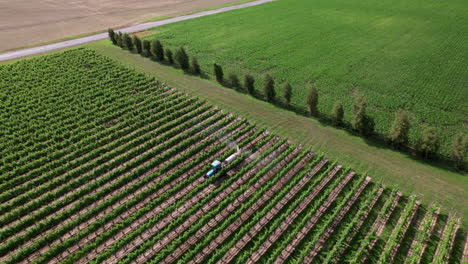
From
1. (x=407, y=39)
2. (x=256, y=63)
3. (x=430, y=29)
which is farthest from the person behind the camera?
(x=430, y=29)

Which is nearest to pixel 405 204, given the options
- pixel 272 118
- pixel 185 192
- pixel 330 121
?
pixel 330 121

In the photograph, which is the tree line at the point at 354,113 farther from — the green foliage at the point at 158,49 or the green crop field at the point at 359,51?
the green crop field at the point at 359,51

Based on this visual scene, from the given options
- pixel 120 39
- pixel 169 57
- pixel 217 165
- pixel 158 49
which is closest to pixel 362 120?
pixel 217 165

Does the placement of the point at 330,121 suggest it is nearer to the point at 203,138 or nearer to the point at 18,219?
the point at 203,138

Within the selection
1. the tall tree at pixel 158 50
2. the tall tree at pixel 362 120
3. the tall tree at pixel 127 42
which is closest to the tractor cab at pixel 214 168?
the tall tree at pixel 362 120

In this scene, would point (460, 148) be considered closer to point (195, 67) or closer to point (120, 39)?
point (195, 67)

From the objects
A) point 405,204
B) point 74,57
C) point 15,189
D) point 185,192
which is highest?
point 74,57

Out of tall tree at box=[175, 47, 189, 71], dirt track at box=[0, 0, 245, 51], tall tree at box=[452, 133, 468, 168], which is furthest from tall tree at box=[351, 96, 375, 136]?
dirt track at box=[0, 0, 245, 51]
